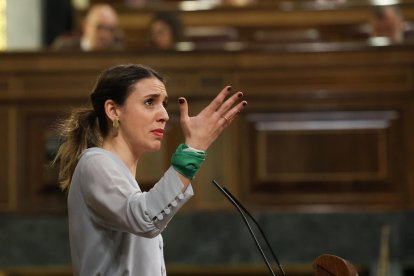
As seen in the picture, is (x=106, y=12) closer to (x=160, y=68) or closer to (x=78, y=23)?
(x=160, y=68)

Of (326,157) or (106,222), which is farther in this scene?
(326,157)

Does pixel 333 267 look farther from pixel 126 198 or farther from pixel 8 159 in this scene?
pixel 8 159

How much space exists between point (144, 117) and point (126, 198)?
0.22 m

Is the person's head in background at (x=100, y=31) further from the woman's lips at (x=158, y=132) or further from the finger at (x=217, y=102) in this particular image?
the finger at (x=217, y=102)

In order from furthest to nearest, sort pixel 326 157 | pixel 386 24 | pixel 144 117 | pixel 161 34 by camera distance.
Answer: pixel 386 24, pixel 161 34, pixel 326 157, pixel 144 117

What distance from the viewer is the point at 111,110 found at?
2.35 meters

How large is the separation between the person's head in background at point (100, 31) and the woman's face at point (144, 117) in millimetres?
4110

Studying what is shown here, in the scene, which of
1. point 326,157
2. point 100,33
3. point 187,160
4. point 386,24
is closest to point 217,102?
point 187,160

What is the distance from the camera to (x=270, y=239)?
5426 millimetres

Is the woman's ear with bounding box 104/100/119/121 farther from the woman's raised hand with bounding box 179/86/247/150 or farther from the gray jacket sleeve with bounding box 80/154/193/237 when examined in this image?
the woman's raised hand with bounding box 179/86/247/150

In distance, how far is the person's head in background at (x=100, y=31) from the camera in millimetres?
6504

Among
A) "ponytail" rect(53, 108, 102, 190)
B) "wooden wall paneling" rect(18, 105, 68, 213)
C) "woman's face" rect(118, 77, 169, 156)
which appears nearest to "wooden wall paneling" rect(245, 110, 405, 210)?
"wooden wall paneling" rect(18, 105, 68, 213)

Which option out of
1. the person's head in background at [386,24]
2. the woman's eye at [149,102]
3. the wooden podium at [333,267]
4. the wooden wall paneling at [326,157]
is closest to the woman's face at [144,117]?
the woman's eye at [149,102]

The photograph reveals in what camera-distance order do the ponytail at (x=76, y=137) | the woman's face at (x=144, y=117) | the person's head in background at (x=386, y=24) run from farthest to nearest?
the person's head in background at (x=386, y=24) → the ponytail at (x=76, y=137) → the woman's face at (x=144, y=117)
